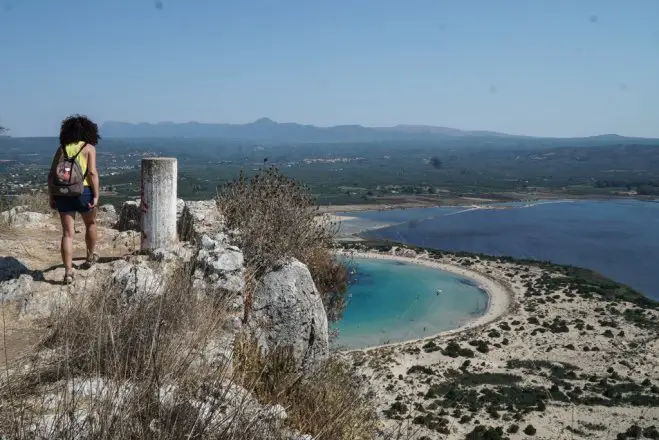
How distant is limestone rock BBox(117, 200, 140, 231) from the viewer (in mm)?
10109

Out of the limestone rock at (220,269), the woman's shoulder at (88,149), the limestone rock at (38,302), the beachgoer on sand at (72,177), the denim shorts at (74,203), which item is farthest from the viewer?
the woman's shoulder at (88,149)

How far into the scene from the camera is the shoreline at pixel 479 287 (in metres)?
30.7

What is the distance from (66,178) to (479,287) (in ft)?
130

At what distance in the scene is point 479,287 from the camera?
42.3 meters

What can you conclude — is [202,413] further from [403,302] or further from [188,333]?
[403,302]

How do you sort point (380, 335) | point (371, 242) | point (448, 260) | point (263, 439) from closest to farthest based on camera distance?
point (263, 439) < point (380, 335) < point (448, 260) < point (371, 242)

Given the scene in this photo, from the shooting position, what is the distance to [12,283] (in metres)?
5.75

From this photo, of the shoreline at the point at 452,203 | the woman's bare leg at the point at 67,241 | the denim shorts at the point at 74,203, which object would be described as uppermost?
the denim shorts at the point at 74,203

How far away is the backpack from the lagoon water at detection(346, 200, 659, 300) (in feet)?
170

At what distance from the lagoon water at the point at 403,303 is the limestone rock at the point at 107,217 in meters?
16.8

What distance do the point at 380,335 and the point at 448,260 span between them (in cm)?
2277

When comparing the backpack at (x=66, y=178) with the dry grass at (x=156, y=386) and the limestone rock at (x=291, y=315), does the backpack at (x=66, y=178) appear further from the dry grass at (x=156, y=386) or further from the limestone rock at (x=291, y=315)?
the limestone rock at (x=291, y=315)

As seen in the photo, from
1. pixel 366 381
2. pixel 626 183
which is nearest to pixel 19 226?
pixel 366 381

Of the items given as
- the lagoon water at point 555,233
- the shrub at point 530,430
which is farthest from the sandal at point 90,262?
the lagoon water at point 555,233
